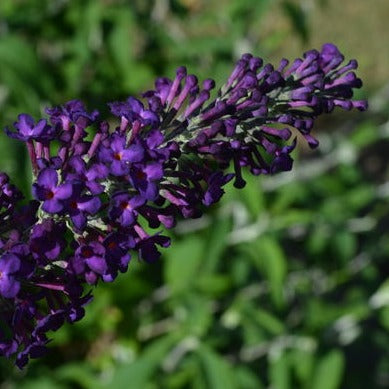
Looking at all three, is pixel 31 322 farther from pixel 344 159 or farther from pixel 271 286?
pixel 344 159

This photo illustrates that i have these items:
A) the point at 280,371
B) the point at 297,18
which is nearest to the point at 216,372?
the point at 280,371

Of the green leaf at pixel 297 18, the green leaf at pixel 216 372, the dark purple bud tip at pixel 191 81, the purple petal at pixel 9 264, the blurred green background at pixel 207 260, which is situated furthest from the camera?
the green leaf at pixel 297 18

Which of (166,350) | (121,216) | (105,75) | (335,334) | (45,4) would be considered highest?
(121,216)

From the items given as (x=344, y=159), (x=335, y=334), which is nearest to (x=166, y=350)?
(x=335, y=334)

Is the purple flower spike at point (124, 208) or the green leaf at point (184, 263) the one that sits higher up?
the purple flower spike at point (124, 208)

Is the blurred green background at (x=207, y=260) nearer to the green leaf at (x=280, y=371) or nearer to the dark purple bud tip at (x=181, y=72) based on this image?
the green leaf at (x=280, y=371)

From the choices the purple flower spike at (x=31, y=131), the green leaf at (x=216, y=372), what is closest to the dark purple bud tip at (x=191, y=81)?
Answer: the purple flower spike at (x=31, y=131)

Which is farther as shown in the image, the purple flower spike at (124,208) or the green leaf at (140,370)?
the green leaf at (140,370)

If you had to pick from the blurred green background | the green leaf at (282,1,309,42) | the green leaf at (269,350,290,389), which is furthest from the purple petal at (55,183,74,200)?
the green leaf at (282,1,309,42)
